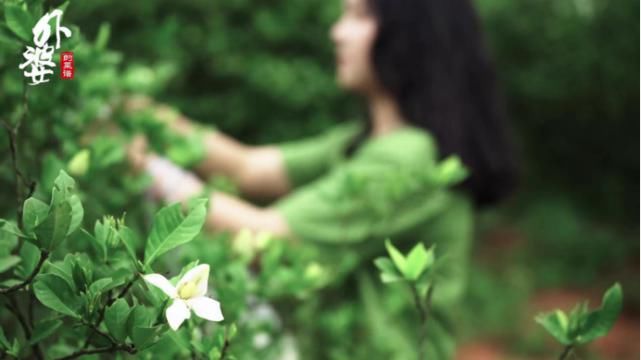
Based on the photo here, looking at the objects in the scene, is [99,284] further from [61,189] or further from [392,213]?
[392,213]

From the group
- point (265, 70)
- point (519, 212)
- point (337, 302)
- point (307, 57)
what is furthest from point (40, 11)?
point (519, 212)

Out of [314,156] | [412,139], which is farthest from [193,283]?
[314,156]

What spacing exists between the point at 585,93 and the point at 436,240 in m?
4.70

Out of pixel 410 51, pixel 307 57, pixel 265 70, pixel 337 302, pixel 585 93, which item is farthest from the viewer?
pixel 585 93

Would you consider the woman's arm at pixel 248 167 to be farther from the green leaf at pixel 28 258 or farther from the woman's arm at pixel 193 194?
the green leaf at pixel 28 258

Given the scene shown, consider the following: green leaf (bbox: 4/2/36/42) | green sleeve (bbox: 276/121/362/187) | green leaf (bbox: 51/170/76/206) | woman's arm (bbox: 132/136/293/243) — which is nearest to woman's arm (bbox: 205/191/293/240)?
woman's arm (bbox: 132/136/293/243)

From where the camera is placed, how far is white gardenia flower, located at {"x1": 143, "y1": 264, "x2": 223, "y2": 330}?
571 mm

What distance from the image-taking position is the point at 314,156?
2.16 m

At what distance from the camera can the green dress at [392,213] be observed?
1447mm

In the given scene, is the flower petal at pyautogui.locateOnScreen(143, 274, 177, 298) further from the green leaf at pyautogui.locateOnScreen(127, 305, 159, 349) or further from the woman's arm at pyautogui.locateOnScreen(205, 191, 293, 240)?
the woman's arm at pyautogui.locateOnScreen(205, 191, 293, 240)

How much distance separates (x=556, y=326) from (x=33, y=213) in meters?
0.43

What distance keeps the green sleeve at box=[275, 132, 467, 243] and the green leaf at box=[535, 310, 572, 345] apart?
612mm

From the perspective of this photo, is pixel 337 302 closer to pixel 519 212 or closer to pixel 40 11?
pixel 40 11

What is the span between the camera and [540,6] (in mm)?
6191
